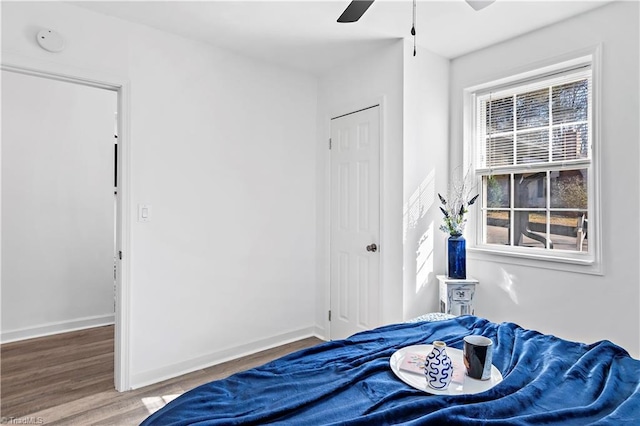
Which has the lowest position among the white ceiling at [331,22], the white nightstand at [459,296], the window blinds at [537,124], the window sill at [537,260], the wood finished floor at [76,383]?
the wood finished floor at [76,383]

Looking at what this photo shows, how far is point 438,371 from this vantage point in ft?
4.10

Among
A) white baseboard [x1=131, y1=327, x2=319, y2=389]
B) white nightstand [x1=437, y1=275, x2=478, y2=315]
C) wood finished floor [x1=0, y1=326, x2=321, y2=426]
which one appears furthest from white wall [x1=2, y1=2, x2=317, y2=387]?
white nightstand [x1=437, y1=275, x2=478, y2=315]

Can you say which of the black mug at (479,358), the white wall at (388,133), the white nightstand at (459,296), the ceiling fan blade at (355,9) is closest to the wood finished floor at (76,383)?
the white wall at (388,133)

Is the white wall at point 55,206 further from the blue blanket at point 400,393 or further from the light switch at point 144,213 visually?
the blue blanket at point 400,393

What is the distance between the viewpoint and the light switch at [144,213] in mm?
2623

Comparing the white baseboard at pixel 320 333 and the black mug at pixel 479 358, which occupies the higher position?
the black mug at pixel 479 358

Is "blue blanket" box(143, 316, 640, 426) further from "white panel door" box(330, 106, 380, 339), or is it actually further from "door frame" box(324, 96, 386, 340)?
"white panel door" box(330, 106, 380, 339)

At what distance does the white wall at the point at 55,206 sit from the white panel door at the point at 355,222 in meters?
2.55

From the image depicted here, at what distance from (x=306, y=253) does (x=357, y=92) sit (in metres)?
1.60

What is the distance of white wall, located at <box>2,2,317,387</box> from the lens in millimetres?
2574

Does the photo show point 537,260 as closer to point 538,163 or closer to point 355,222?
point 538,163

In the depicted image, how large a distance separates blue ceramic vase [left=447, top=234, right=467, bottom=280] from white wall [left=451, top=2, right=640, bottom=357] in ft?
1.40

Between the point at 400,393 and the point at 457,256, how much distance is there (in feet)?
6.09

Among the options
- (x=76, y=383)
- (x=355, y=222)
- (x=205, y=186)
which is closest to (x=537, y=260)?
(x=355, y=222)
